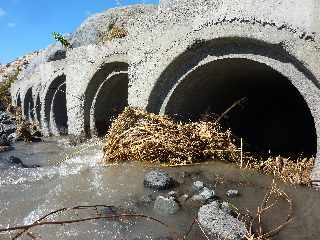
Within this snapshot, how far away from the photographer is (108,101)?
1149 cm

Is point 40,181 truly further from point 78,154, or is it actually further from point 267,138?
point 267,138

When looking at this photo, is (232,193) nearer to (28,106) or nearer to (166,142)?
(166,142)

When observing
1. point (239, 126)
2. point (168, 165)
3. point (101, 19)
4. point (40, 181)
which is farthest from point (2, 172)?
point (101, 19)

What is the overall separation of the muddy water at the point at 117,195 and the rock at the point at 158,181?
0.10 metres

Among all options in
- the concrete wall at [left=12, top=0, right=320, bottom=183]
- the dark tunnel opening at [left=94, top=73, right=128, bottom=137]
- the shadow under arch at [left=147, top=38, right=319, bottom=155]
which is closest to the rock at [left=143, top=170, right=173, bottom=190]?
the concrete wall at [left=12, top=0, right=320, bottom=183]

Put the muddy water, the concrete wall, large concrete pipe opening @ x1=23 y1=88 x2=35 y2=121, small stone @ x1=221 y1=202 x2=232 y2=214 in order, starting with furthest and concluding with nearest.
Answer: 1. large concrete pipe opening @ x1=23 y1=88 x2=35 y2=121
2. the concrete wall
3. small stone @ x1=221 y1=202 x2=232 y2=214
4. the muddy water

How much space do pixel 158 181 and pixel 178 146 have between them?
1254 millimetres

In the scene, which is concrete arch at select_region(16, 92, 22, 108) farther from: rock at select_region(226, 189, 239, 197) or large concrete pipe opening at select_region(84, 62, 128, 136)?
rock at select_region(226, 189, 239, 197)

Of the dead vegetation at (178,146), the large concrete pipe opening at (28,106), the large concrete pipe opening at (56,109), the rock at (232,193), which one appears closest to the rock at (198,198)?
the rock at (232,193)

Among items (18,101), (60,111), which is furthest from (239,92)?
(18,101)

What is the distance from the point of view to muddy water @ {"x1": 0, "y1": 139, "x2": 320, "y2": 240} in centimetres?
417

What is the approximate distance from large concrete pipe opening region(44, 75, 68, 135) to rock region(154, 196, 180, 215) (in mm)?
10380

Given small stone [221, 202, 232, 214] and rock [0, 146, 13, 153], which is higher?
small stone [221, 202, 232, 214]

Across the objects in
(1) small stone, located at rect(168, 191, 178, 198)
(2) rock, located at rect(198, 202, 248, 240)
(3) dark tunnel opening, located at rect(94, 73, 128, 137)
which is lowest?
(2) rock, located at rect(198, 202, 248, 240)
